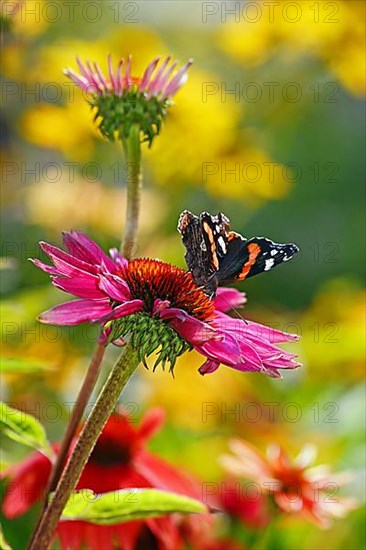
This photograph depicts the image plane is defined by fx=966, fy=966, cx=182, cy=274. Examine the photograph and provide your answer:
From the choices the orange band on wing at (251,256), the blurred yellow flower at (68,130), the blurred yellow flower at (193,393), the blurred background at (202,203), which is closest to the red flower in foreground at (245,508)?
the blurred background at (202,203)

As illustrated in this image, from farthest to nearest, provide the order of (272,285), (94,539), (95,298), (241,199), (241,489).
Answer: (272,285), (241,199), (241,489), (94,539), (95,298)

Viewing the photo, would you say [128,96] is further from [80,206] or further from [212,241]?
[80,206]

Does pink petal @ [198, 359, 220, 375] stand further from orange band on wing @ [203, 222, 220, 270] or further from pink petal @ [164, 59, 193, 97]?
pink petal @ [164, 59, 193, 97]

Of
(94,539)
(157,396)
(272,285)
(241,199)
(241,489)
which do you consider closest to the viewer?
(94,539)

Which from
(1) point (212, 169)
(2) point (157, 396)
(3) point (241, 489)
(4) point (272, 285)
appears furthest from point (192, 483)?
(4) point (272, 285)

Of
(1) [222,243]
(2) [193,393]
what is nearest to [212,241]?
(1) [222,243]

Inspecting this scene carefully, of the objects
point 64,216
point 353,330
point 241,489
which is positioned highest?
point 64,216

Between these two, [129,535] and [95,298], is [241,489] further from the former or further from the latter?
[95,298]

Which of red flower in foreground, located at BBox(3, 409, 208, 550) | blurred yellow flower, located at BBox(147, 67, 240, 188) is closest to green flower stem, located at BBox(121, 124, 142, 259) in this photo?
red flower in foreground, located at BBox(3, 409, 208, 550)
